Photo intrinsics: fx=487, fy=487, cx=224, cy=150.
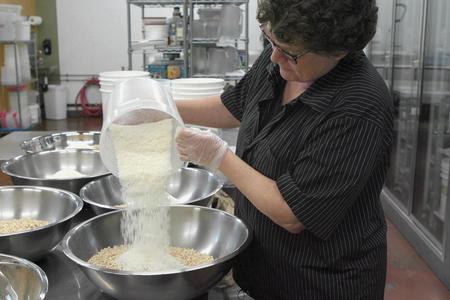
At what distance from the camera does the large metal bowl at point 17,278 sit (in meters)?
1.14

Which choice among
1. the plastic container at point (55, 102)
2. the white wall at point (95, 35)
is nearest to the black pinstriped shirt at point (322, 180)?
the white wall at point (95, 35)

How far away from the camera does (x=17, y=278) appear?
117 cm

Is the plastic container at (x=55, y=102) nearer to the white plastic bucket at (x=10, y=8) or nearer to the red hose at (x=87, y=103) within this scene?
the red hose at (x=87, y=103)

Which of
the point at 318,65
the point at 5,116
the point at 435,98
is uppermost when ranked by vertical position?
the point at 318,65

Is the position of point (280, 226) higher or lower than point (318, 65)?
lower

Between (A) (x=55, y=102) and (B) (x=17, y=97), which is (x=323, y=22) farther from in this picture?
(A) (x=55, y=102)

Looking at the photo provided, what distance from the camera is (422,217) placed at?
3408 mm

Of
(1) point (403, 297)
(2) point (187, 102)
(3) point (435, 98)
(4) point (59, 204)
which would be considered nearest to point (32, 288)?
(4) point (59, 204)

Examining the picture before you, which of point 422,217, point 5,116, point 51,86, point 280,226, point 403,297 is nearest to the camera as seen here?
point 280,226

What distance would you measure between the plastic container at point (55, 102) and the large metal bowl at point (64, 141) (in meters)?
5.10

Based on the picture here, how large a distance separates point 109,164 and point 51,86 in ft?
21.0

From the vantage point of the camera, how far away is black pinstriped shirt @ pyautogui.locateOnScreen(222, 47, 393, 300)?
108cm

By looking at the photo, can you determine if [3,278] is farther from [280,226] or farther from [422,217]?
[422,217]

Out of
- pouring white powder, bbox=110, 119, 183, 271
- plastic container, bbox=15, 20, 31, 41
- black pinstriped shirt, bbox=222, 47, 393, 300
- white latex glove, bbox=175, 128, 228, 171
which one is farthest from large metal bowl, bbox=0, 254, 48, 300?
plastic container, bbox=15, 20, 31, 41
